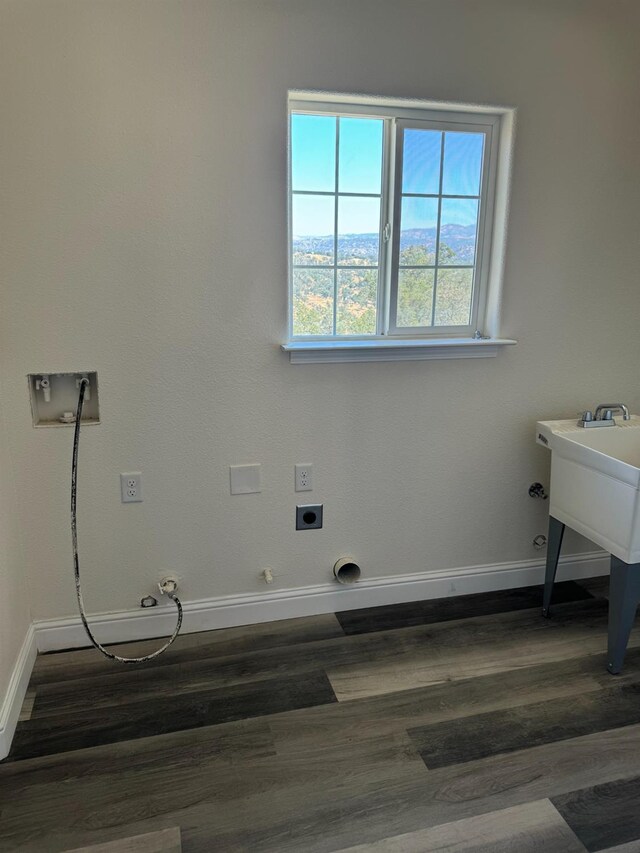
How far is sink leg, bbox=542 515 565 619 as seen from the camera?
2297 mm

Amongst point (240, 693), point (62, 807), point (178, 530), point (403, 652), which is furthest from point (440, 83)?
point (62, 807)

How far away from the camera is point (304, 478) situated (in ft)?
7.29

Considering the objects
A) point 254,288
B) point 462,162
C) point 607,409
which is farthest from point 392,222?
point 607,409

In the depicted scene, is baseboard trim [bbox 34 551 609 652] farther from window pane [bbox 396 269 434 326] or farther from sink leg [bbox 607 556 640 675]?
window pane [bbox 396 269 434 326]

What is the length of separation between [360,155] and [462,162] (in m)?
0.39

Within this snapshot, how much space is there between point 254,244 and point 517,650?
1711 millimetres

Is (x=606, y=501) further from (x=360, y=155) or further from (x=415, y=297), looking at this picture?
(x=360, y=155)

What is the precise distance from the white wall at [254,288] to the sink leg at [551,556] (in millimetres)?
199

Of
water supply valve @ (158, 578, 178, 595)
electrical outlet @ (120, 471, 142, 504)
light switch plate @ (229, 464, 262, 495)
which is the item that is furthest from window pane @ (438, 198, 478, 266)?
water supply valve @ (158, 578, 178, 595)

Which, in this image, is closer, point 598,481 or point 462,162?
point 598,481

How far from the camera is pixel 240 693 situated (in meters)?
1.92

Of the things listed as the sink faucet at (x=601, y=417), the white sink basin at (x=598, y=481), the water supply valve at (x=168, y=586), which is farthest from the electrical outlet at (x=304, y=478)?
the sink faucet at (x=601, y=417)

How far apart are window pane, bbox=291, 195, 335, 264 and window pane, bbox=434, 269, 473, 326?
461 millimetres

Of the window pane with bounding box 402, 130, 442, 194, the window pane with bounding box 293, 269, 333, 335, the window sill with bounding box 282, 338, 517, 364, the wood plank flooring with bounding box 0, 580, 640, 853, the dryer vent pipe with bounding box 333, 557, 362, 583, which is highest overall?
the window pane with bounding box 402, 130, 442, 194
